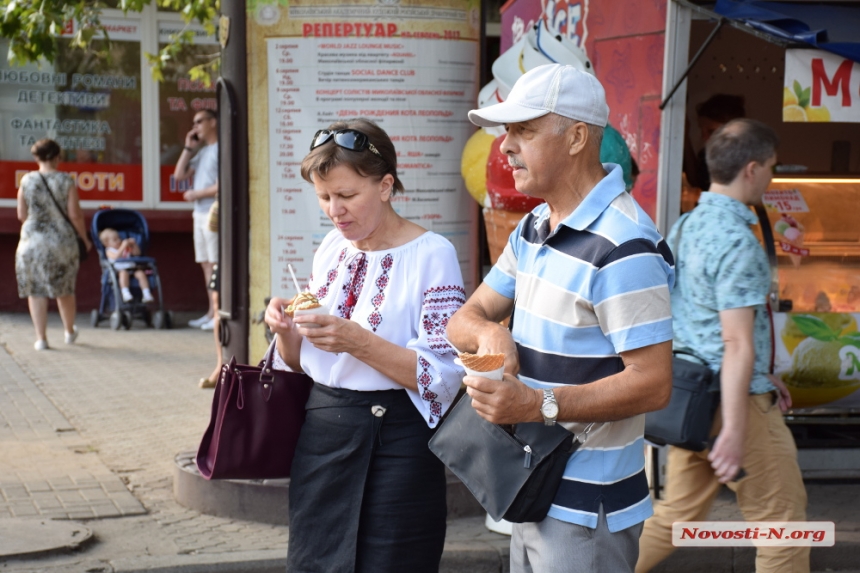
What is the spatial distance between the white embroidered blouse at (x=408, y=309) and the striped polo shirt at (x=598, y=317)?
0.45 m

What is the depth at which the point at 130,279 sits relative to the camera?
1182 centimetres

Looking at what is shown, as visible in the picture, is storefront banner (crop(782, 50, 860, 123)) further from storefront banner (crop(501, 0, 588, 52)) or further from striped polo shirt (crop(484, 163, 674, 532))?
striped polo shirt (crop(484, 163, 674, 532))

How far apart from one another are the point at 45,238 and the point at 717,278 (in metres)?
8.14

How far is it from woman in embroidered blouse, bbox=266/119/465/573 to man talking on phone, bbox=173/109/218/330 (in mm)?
7551

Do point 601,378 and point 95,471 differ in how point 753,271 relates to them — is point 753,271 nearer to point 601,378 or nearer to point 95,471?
point 601,378

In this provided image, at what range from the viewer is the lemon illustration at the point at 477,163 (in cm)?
511

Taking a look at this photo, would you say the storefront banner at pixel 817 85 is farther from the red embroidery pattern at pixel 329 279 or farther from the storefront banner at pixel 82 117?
the storefront banner at pixel 82 117

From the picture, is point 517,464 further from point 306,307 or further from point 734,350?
point 734,350

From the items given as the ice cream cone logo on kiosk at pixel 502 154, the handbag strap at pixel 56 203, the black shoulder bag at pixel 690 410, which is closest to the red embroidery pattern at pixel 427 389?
the black shoulder bag at pixel 690 410

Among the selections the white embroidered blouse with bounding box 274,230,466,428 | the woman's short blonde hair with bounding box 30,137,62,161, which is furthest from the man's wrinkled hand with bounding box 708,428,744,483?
the woman's short blonde hair with bounding box 30,137,62,161

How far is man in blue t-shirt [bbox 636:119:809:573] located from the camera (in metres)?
3.56

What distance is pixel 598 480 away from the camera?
8.01 ft

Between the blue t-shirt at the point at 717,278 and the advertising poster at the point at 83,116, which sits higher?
the advertising poster at the point at 83,116

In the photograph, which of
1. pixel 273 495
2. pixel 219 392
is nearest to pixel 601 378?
pixel 219 392
